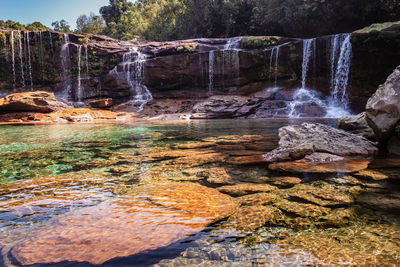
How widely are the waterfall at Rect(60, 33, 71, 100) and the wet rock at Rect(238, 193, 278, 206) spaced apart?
81.3 feet

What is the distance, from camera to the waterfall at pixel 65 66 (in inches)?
931

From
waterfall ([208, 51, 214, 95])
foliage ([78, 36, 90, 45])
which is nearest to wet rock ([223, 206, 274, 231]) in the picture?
waterfall ([208, 51, 214, 95])

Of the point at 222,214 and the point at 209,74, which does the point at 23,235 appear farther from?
the point at 209,74

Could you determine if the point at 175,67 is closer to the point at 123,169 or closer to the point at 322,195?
the point at 123,169

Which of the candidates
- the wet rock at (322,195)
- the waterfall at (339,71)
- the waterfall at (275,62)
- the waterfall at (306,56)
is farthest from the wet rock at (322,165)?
the waterfall at (275,62)

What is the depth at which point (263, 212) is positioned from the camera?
7.25 ft

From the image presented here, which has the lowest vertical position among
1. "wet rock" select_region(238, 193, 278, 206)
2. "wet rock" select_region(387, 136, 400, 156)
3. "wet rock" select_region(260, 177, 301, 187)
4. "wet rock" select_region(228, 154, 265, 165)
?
A: "wet rock" select_region(228, 154, 265, 165)

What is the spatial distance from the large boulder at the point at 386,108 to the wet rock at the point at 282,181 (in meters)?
2.61

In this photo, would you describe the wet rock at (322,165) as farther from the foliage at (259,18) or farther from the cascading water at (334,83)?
the foliage at (259,18)

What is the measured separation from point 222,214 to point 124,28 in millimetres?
49213

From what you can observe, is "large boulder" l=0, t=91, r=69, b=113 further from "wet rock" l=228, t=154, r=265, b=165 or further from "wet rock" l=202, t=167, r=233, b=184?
"wet rock" l=202, t=167, r=233, b=184

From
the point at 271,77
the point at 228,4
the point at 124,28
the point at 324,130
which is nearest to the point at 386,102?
the point at 324,130

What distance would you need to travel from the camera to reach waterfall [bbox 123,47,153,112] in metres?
22.7

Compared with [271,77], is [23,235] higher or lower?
lower
